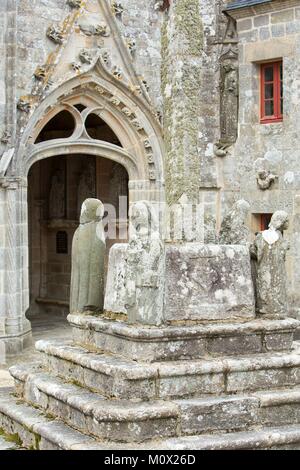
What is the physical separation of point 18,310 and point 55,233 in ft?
15.2

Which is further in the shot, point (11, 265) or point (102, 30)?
point (102, 30)

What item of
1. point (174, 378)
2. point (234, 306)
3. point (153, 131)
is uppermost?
point (153, 131)

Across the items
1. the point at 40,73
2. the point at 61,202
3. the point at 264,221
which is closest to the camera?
the point at 40,73

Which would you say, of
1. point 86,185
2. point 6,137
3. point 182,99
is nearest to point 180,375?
point 182,99

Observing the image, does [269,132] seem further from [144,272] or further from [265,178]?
[144,272]

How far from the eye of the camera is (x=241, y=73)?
1305cm

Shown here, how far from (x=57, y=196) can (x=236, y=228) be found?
27.9ft

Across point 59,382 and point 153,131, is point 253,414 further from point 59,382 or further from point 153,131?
point 153,131

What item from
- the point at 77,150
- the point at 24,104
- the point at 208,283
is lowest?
the point at 208,283

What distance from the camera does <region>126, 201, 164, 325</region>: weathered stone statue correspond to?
21.2 feet

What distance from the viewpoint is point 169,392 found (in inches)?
249

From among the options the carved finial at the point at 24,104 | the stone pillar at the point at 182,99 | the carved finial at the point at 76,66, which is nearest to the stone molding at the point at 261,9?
the carved finial at the point at 76,66

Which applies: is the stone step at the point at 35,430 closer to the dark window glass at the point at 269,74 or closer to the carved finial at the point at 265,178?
the carved finial at the point at 265,178

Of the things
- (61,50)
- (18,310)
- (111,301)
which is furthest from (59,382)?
(61,50)
